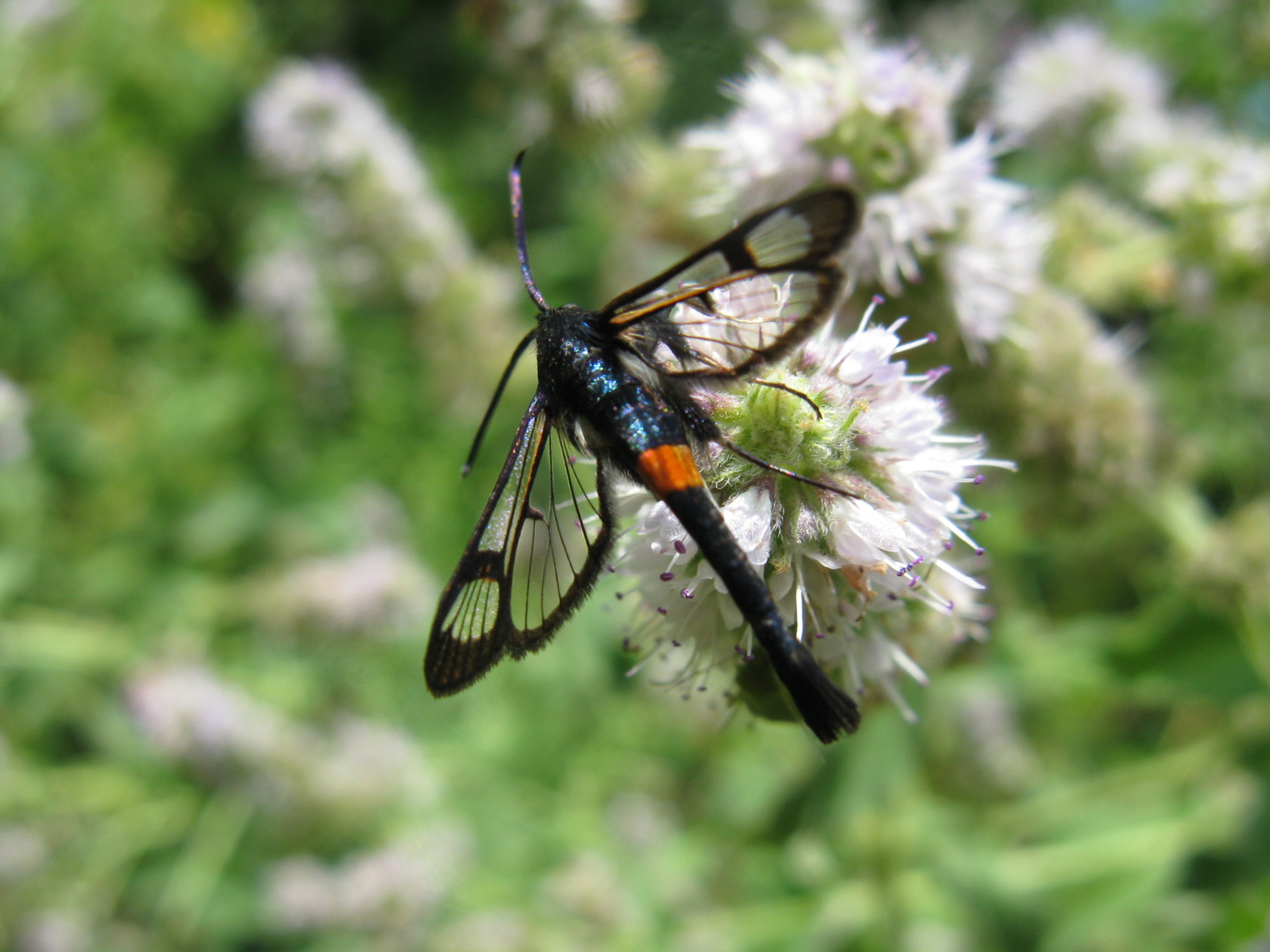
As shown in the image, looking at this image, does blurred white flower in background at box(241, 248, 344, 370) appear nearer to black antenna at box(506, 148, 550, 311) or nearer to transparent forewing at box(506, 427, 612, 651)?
black antenna at box(506, 148, 550, 311)

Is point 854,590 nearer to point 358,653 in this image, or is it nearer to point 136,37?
point 358,653

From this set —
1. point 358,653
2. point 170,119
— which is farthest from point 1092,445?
point 170,119

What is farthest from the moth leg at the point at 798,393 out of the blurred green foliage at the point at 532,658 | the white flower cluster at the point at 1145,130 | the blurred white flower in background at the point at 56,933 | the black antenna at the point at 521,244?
the blurred white flower in background at the point at 56,933

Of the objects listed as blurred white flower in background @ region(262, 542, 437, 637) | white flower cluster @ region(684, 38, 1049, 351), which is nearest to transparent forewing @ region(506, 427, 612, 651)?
white flower cluster @ region(684, 38, 1049, 351)

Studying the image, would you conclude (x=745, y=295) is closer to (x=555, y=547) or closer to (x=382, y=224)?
(x=555, y=547)

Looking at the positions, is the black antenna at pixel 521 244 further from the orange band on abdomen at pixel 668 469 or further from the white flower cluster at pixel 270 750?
the white flower cluster at pixel 270 750

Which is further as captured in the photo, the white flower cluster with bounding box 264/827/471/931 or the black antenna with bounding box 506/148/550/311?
the white flower cluster with bounding box 264/827/471/931

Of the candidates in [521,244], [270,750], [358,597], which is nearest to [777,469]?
[521,244]
